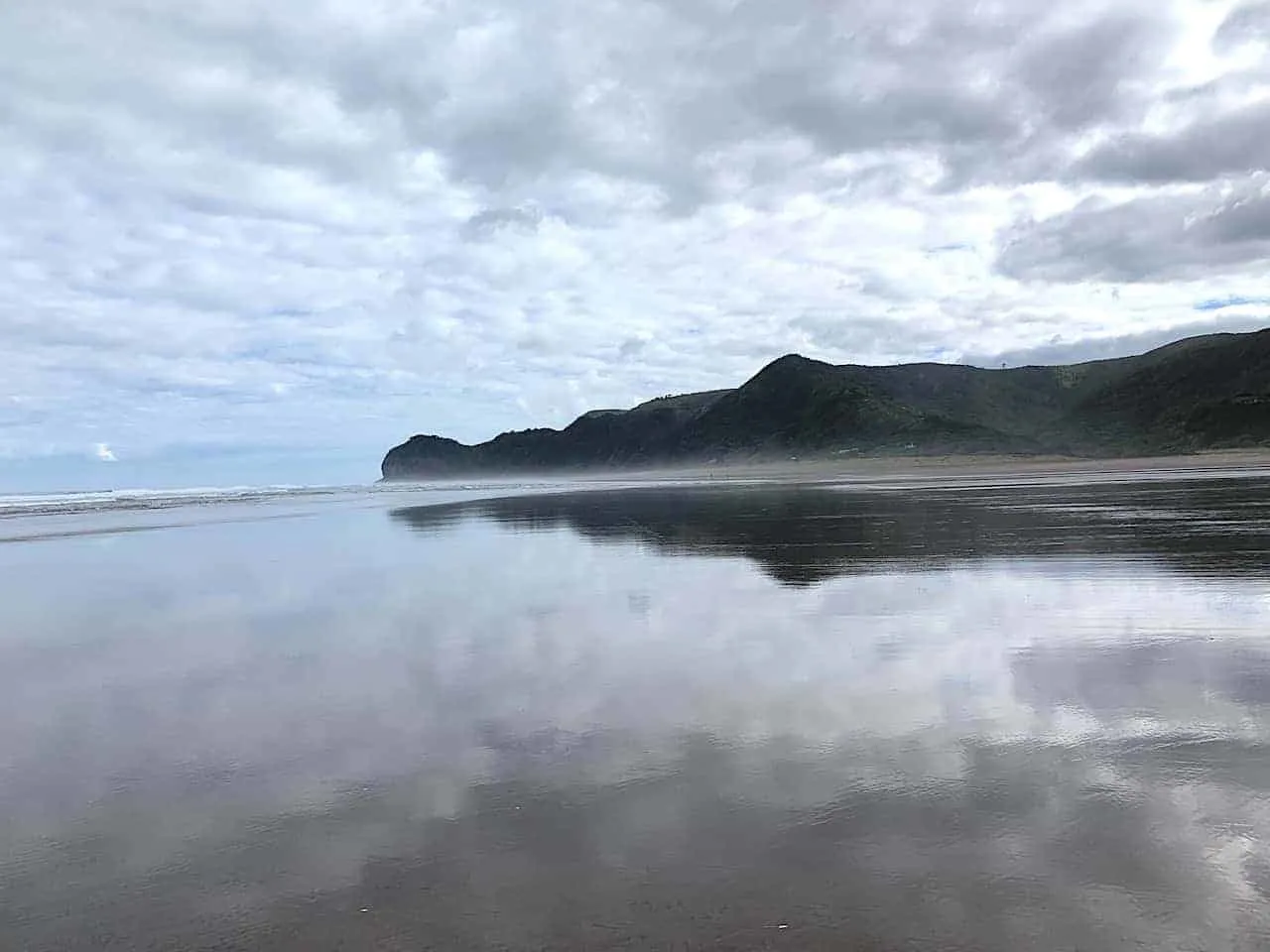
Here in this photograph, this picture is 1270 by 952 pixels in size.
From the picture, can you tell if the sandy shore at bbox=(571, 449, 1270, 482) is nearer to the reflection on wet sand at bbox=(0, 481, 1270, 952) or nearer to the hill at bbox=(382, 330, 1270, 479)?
the hill at bbox=(382, 330, 1270, 479)

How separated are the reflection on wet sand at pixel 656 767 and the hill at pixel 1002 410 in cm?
11816

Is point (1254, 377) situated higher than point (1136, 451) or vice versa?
point (1254, 377)

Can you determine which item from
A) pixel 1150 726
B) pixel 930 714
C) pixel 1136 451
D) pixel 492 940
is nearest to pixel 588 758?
pixel 492 940

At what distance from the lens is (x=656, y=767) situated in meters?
5.88

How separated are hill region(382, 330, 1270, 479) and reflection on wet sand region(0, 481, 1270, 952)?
11816 cm

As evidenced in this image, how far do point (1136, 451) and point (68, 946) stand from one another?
14104cm

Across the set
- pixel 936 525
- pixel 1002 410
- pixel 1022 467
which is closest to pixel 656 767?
pixel 936 525

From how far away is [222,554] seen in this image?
2053 cm

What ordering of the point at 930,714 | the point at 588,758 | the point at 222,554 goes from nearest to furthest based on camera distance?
1. the point at 588,758
2. the point at 930,714
3. the point at 222,554

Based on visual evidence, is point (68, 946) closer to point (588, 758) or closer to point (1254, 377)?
point (588, 758)

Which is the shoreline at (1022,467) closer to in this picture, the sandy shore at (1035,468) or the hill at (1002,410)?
the sandy shore at (1035,468)

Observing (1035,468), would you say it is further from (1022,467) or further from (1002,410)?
(1002,410)

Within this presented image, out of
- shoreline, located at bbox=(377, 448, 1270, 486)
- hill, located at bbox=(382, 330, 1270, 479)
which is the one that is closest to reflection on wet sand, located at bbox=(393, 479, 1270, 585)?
shoreline, located at bbox=(377, 448, 1270, 486)

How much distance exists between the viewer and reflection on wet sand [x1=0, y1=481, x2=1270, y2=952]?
3.95 m
